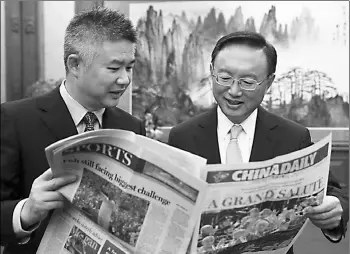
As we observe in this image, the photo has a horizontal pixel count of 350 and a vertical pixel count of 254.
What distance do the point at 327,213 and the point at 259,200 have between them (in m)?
0.22

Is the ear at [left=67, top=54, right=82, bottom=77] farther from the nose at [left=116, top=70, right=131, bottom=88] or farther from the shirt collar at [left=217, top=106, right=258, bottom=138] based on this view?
the shirt collar at [left=217, top=106, right=258, bottom=138]

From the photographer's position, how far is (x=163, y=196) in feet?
3.24

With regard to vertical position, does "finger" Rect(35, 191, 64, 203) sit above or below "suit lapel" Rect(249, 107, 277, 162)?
below

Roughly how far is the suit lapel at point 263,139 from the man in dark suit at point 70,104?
0.40 m

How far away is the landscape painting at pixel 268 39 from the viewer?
11.7 ft

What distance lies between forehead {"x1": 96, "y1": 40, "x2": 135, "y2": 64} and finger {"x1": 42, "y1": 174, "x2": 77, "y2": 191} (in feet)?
0.92

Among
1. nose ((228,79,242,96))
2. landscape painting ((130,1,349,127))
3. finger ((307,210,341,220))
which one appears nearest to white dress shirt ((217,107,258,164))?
nose ((228,79,242,96))

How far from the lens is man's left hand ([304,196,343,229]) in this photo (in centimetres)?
115

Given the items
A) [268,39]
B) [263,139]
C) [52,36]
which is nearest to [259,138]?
[263,139]

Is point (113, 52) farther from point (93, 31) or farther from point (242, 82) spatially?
point (242, 82)

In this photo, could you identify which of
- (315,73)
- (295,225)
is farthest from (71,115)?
(315,73)

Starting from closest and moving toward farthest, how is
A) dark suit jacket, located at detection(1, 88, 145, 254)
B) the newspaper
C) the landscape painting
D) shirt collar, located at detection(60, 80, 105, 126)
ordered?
1. the newspaper
2. dark suit jacket, located at detection(1, 88, 145, 254)
3. shirt collar, located at detection(60, 80, 105, 126)
4. the landscape painting

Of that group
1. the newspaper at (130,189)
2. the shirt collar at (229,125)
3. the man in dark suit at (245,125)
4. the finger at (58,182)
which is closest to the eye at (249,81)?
the man in dark suit at (245,125)

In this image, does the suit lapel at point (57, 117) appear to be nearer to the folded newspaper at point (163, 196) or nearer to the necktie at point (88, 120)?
the necktie at point (88, 120)
